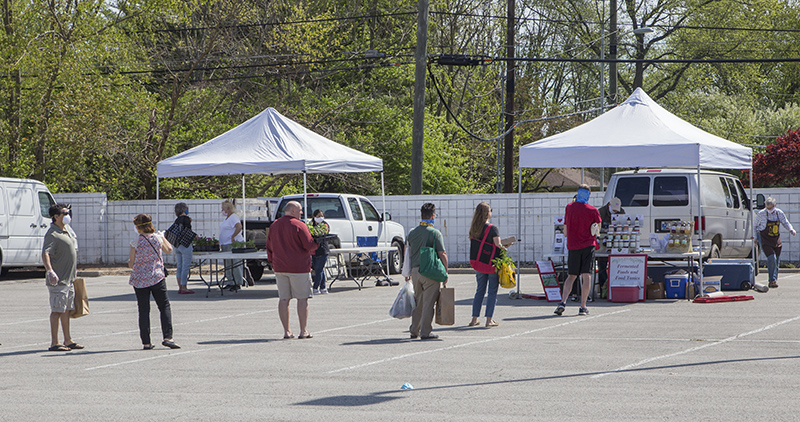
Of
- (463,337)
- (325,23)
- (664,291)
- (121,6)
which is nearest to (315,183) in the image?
(325,23)

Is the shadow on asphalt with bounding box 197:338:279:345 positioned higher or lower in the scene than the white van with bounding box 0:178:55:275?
lower

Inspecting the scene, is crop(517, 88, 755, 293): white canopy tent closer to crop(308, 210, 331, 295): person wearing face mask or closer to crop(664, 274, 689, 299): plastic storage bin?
crop(664, 274, 689, 299): plastic storage bin

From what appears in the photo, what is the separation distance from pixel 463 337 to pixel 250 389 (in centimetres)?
393

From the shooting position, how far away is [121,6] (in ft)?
91.2

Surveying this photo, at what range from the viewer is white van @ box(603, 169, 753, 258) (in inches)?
693

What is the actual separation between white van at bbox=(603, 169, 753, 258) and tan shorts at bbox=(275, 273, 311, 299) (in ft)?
27.2

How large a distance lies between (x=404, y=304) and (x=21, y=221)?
14.1m

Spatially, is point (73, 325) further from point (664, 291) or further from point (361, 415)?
point (664, 291)

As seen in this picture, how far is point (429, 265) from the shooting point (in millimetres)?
10953

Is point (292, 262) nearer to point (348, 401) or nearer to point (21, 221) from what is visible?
point (348, 401)

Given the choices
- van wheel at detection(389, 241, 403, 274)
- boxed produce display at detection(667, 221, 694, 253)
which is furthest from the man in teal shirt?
van wheel at detection(389, 241, 403, 274)

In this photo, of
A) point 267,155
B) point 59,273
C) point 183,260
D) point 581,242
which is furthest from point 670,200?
point 59,273

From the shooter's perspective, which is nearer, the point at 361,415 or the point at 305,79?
the point at 361,415

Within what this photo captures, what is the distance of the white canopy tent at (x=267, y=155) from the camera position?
715 inches
